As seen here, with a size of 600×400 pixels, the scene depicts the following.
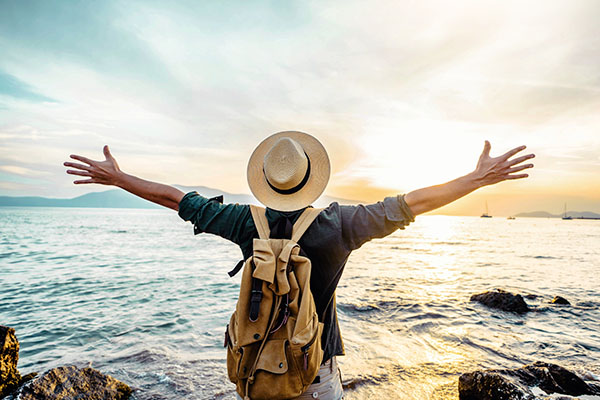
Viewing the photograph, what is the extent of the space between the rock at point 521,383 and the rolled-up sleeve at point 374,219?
362 cm

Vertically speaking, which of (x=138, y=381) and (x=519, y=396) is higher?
(x=519, y=396)

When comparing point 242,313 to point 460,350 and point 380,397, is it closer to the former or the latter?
point 380,397

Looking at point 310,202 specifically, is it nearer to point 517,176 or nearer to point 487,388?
point 517,176

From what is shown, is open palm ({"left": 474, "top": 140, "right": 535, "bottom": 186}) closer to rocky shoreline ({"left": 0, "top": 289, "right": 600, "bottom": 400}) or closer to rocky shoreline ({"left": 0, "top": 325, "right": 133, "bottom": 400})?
rocky shoreline ({"left": 0, "top": 289, "right": 600, "bottom": 400})

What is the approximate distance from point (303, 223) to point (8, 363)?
535 centimetres

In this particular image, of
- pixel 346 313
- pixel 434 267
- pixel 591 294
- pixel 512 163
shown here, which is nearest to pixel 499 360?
pixel 346 313

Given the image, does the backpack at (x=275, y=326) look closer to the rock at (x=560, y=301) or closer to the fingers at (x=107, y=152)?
the fingers at (x=107, y=152)

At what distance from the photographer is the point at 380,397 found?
5215mm

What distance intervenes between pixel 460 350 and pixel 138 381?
20.5ft

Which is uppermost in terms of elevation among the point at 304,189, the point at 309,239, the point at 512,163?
the point at 512,163

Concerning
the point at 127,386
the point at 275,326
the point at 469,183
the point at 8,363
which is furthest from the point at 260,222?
the point at 8,363

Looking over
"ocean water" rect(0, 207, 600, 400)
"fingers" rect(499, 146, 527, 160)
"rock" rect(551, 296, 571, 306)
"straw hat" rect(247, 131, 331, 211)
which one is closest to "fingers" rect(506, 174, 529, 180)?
"fingers" rect(499, 146, 527, 160)

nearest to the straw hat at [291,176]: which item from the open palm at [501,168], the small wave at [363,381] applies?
the open palm at [501,168]

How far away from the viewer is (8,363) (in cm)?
474
